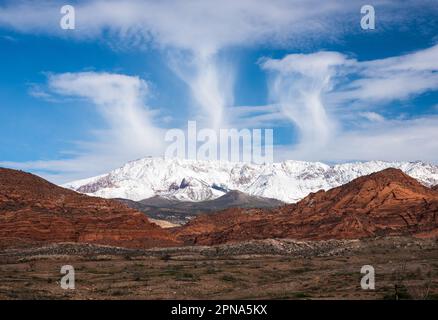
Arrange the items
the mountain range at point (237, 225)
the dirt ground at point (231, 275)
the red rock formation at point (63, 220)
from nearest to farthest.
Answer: the dirt ground at point (231, 275) < the red rock formation at point (63, 220) < the mountain range at point (237, 225)

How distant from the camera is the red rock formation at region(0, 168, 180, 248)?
95812mm

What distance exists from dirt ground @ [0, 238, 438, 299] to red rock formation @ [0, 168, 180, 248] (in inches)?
459

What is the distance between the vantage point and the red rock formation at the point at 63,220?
95812mm

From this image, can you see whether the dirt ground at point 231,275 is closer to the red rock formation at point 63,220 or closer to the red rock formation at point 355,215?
the red rock formation at point 63,220

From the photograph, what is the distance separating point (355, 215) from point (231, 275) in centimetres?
6329

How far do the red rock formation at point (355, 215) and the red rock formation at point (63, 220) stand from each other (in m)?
17.7

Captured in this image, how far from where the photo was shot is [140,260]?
70.8 m


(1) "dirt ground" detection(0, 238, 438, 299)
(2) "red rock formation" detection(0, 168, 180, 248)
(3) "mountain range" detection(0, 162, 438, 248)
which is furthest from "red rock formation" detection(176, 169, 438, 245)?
(1) "dirt ground" detection(0, 238, 438, 299)

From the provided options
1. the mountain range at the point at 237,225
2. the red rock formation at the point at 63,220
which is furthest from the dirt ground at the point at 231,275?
the mountain range at the point at 237,225
